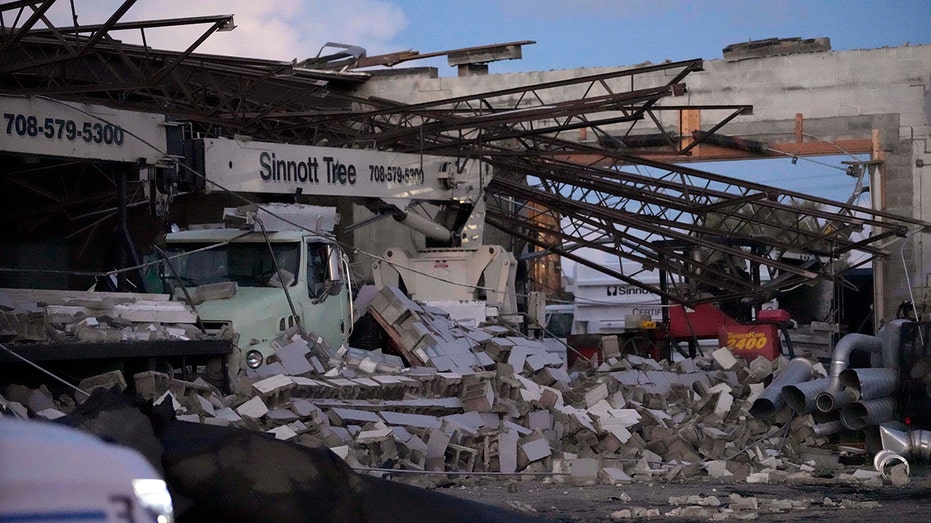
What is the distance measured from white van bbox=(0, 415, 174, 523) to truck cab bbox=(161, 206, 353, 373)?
1166cm

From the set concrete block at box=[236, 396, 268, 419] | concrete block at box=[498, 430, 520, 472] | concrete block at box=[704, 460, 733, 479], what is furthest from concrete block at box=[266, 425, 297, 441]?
concrete block at box=[704, 460, 733, 479]

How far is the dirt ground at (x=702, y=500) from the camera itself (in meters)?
9.83

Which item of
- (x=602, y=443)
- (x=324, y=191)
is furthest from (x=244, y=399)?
(x=324, y=191)

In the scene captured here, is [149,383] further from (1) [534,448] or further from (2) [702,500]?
(2) [702,500]

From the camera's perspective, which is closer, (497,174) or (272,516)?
(272,516)

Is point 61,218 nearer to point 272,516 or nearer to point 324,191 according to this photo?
point 324,191

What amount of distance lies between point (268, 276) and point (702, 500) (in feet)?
23.5

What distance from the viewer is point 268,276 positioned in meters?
15.7

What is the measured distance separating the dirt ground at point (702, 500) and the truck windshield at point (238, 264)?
4.53 metres

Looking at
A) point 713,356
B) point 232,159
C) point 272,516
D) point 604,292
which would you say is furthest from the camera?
point 604,292

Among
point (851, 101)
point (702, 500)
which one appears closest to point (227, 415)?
point (702, 500)

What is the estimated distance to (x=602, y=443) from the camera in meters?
15.2

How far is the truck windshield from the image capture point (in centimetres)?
1567

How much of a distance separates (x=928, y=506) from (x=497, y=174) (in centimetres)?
1832
